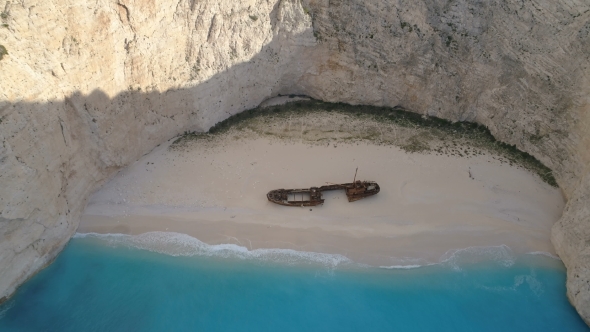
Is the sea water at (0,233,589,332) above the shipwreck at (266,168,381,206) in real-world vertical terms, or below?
below

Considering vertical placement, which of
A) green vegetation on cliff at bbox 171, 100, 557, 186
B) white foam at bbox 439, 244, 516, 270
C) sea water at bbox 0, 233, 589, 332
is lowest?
sea water at bbox 0, 233, 589, 332

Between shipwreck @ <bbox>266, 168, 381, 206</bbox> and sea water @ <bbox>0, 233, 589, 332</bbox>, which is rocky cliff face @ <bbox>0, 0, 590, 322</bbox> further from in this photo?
shipwreck @ <bbox>266, 168, 381, 206</bbox>

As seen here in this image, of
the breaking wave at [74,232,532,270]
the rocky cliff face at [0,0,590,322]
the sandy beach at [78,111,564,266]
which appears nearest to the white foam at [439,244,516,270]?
the breaking wave at [74,232,532,270]

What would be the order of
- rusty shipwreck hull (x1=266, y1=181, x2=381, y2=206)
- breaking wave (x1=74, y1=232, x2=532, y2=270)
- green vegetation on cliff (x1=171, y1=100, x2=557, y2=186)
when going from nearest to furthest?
breaking wave (x1=74, y1=232, x2=532, y2=270) → rusty shipwreck hull (x1=266, y1=181, x2=381, y2=206) → green vegetation on cliff (x1=171, y1=100, x2=557, y2=186)

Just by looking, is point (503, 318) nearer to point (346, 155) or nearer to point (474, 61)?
point (346, 155)

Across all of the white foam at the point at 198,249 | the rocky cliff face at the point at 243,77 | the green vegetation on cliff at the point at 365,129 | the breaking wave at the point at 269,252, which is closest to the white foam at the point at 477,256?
the breaking wave at the point at 269,252

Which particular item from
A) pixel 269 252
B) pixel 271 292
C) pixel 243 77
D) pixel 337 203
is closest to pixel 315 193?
pixel 337 203

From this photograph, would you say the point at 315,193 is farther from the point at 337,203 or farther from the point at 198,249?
the point at 198,249

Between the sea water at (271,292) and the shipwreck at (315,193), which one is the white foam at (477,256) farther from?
the shipwreck at (315,193)
